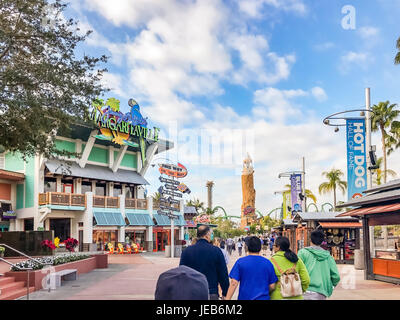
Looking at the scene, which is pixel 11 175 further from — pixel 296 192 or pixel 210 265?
pixel 210 265

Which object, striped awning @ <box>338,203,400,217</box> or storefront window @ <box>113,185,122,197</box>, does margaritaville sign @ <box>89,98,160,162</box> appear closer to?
storefront window @ <box>113,185,122,197</box>

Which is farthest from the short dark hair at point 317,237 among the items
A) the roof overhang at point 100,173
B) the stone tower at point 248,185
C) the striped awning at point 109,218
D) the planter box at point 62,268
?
the stone tower at point 248,185

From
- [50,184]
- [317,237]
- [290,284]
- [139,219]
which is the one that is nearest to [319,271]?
[317,237]

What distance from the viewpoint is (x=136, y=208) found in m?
46.0

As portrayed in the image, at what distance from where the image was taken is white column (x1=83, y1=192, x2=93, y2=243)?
40.7m

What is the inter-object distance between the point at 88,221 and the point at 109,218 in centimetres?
210

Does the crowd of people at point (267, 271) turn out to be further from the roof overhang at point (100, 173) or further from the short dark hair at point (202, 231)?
the roof overhang at point (100, 173)

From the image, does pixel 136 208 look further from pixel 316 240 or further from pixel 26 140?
pixel 316 240

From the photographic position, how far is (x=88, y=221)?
134 feet

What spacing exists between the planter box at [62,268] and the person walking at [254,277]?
11.2 m

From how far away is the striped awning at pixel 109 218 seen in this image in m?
41.1

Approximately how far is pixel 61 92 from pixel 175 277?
1282 centimetres

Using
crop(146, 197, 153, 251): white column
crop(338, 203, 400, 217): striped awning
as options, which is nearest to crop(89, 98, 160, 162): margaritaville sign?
crop(146, 197, 153, 251): white column
